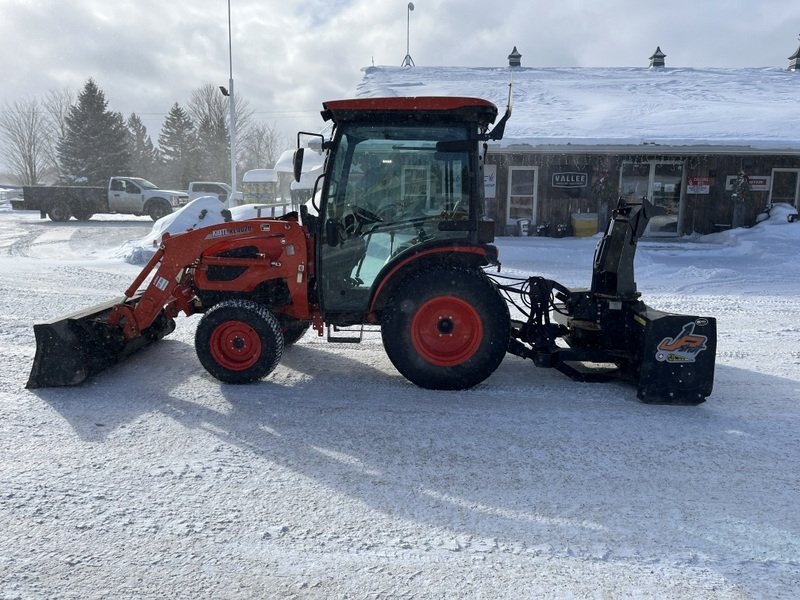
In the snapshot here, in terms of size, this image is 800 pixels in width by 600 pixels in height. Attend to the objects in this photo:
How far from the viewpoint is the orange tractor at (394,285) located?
4.85 meters

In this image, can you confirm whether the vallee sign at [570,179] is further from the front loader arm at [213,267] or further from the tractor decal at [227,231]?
the tractor decal at [227,231]

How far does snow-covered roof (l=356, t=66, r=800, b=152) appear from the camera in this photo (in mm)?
15297

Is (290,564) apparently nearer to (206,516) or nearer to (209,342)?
(206,516)

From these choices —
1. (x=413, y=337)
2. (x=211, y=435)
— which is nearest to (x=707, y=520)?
(x=413, y=337)

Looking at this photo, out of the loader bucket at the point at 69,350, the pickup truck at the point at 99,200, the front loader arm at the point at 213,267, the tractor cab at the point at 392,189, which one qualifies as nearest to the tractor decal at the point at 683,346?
the tractor cab at the point at 392,189

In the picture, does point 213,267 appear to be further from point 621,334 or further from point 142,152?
point 142,152

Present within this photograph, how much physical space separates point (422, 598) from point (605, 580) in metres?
0.82

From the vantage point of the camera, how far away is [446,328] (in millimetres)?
5059

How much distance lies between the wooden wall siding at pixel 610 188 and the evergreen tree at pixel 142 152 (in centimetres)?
5005

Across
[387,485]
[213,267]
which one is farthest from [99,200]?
[387,485]

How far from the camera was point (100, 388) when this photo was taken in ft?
16.5

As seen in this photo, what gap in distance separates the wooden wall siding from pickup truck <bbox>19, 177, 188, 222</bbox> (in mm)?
15490

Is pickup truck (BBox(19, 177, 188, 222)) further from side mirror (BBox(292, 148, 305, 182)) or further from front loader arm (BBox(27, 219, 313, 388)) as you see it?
side mirror (BBox(292, 148, 305, 182))

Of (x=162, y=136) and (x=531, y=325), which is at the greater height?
(x=162, y=136)
